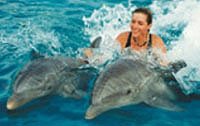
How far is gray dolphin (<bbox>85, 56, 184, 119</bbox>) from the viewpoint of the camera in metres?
6.55

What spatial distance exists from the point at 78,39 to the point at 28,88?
393 cm

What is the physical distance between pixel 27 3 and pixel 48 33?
A: 2.97 metres

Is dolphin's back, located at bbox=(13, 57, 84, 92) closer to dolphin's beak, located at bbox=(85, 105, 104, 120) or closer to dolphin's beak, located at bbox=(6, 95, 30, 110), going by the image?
dolphin's beak, located at bbox=(6, 95, 30, 110)

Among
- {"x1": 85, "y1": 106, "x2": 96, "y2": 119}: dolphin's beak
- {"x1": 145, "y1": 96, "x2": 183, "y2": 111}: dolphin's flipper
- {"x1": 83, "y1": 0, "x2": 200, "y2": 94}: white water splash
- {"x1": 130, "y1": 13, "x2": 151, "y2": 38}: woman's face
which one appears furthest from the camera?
{"x1": 83, "y1": 0, "x2": 200, "y2": 94}: white water splash

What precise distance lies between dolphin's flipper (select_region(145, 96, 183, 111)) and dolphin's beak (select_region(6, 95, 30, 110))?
A: 6.29ft

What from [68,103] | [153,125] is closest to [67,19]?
[68,103]

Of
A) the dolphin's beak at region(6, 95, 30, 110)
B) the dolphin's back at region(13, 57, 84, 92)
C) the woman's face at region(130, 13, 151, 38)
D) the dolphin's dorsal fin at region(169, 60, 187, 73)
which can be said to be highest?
the woman's face at region(130, 13, 151, 38)

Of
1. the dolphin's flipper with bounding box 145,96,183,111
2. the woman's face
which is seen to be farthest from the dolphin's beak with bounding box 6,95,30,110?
the woman's face

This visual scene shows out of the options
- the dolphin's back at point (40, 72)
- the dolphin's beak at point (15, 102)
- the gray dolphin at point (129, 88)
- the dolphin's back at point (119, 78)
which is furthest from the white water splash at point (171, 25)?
the dolphin's beak at point (15, 102)

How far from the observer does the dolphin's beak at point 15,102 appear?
6586mm

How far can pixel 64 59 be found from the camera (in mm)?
7965

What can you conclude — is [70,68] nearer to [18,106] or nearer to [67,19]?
[18,106]

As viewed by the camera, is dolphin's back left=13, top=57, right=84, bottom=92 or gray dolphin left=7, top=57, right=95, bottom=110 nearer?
gray dolphin left=7, top=57, right=95, bottom=110

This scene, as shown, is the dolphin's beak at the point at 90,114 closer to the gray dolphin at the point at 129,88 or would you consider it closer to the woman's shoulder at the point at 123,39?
the gray dolphin at the point at 129,88
